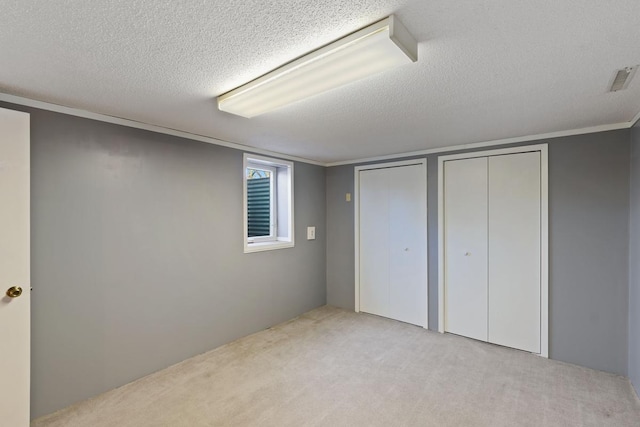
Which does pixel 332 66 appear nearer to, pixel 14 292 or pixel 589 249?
pixel 14 292

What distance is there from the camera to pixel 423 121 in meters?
2.45

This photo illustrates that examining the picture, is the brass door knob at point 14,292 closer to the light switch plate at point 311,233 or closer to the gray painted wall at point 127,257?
the gray painted wall at point 127,257

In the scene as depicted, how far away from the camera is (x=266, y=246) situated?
3568 mm

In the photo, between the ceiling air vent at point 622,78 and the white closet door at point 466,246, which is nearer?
the ceiling air vent at point 622,78

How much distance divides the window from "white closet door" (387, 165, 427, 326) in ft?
4.27

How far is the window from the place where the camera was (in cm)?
390

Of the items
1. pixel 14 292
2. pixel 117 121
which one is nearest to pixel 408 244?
pixel 117 121

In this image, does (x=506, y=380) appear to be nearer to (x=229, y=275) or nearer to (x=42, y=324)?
(x=229, y=275)

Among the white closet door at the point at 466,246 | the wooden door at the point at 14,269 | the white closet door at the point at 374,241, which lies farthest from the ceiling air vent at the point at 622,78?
the wooden door at the point at 14,269

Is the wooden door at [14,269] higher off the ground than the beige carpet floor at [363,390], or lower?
higher

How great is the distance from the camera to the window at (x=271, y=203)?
3.90 meters

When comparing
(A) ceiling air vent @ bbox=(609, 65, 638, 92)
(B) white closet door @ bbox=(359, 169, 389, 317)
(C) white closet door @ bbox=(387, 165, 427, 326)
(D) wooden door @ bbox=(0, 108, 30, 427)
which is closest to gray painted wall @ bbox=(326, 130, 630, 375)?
(A) ceiling air vent @ bbox=(609, 65, 638, 92)

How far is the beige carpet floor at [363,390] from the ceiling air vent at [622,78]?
210 cm

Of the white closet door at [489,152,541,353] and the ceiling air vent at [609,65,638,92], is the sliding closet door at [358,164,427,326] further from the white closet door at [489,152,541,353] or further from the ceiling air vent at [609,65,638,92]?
the ceiling air vent at [609,65,638,92]
